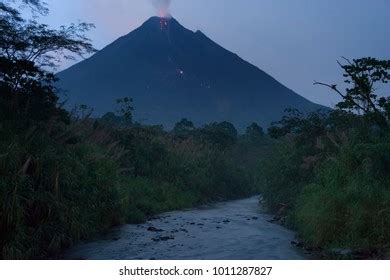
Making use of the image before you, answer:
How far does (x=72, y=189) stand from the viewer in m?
9.92

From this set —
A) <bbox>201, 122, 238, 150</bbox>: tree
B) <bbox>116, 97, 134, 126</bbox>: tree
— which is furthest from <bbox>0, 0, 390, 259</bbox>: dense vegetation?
<bbox>201, 122, 238, 150</bbox>: tree

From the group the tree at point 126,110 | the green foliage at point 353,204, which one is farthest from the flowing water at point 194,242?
the tree at point 126,110

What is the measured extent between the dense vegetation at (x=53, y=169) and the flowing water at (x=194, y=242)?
0.57m

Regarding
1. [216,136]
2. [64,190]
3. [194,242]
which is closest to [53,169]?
[64,190]

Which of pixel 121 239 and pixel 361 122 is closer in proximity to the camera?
pixel 121 239

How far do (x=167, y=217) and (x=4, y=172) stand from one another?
24.5 ft

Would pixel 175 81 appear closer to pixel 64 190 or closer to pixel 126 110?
pixel 126 110

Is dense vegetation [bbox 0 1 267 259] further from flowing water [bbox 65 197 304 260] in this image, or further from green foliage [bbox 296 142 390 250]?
green foliage [bbox 296 142 390 250]

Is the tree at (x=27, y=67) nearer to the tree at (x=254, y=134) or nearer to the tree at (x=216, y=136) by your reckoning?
the tree at (x=216, y=136)

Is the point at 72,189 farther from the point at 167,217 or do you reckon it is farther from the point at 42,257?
the point at 167,217

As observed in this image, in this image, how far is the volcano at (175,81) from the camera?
144 meters

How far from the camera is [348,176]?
400 inches

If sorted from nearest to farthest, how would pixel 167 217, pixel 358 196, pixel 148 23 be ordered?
pixel 358 196 < pixel 167 217 < pixel 148 23
